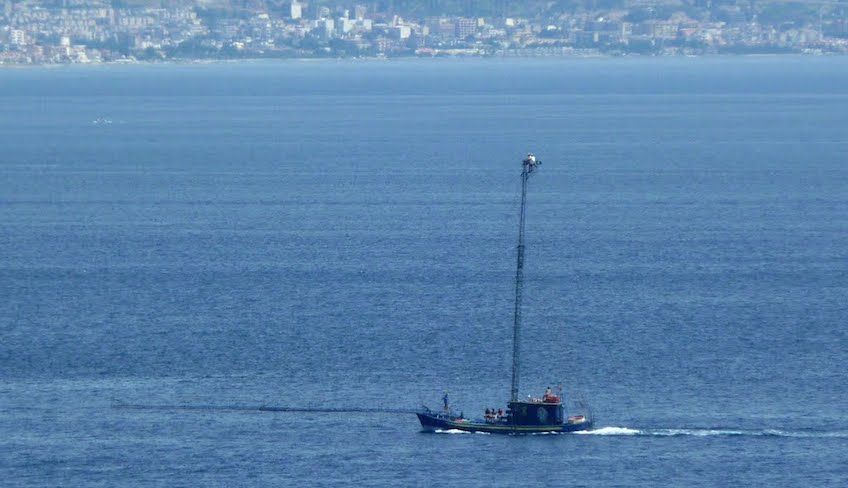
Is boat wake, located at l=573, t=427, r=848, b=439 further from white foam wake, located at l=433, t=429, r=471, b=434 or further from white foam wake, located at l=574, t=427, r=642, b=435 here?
white foam wake, located at l=433, t=429, r=471, b=434

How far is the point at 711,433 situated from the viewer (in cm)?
8575

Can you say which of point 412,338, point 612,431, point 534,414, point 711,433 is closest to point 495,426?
point 534,414

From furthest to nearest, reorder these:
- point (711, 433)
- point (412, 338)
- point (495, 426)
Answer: point (412, 338)
point (495, 426)
point (711, 433)

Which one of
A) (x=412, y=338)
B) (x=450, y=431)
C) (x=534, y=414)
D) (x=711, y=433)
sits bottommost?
(x=412, y=338)

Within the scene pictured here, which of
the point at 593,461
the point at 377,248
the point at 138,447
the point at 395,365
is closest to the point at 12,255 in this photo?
the point at 377,248

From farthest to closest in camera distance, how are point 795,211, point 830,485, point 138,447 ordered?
point 795,211 < point 138,447 < point 830,485

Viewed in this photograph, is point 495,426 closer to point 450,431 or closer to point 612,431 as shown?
point 450,431

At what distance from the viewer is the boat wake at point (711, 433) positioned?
85.4m

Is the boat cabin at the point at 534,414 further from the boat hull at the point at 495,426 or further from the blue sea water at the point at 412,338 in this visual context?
the blue sea water at the point at 412,338

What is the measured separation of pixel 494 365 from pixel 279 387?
42.0 feet

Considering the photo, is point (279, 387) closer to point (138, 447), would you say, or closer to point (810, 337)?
point (138, 447)

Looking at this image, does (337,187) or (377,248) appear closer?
(377,248)

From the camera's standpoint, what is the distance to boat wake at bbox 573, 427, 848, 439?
280 feet

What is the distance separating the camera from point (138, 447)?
84.1 m
